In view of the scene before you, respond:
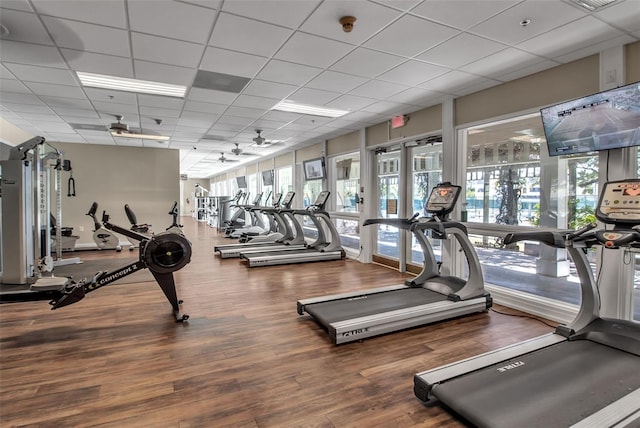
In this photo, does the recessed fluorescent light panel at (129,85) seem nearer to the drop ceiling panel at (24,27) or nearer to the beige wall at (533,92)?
the drop ceiling panel at (24,27)

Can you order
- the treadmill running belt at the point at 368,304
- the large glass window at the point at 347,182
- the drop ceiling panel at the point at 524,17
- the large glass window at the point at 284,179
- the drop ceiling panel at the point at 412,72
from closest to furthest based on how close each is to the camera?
the drop ceiling panel at the point at 524,17 < the treadmill running belt at the point at 368,304 < the drop ceiling panel at the point at 412,72 < the large glass window at the point at 347,182 < the large glass window at the point at 284,179

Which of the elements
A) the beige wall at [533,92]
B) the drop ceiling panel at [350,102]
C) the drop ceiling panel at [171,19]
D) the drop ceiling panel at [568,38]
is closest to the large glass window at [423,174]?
the beige wall at [533,92]

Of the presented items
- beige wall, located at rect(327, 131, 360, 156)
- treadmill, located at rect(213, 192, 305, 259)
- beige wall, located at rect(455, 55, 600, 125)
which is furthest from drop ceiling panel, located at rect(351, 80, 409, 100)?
treadmill, located at rect(213, 192, 305, 259)

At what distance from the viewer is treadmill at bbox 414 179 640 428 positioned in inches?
72.7

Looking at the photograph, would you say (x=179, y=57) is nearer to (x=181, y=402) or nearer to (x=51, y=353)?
(x=51, y=353)

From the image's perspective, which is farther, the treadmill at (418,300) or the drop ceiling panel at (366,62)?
the drop ceiling panel at (366,62)

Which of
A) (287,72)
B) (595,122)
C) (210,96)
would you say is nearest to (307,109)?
(210,96)

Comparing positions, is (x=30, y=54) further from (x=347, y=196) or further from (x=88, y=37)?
(x=347, y=196)

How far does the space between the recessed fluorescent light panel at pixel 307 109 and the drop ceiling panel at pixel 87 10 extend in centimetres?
264

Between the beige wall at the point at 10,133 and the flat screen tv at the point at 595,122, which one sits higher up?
the beige wall at the point at 10,133

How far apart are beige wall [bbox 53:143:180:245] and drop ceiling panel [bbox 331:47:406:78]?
722 cm

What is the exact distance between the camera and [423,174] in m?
5.79

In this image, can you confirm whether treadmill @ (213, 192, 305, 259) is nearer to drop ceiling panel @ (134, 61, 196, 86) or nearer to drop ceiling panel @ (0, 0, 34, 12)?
drop ceiling panel @ (134, 61, 196, 86)

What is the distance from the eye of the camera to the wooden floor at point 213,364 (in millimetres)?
2033
